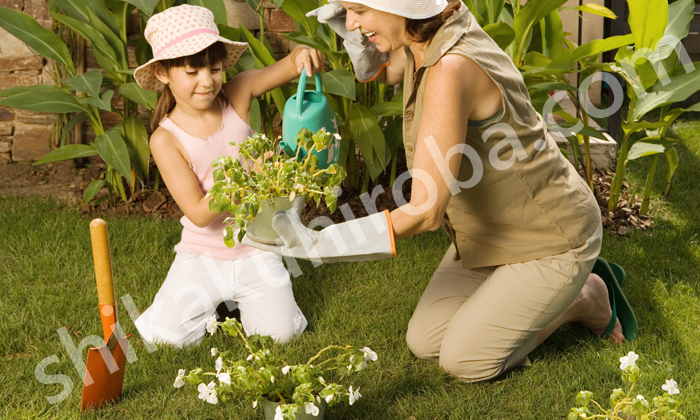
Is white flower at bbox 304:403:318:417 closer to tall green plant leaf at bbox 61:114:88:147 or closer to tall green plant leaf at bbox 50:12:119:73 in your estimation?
tall green plant leaf at bbox 50:12:119:73

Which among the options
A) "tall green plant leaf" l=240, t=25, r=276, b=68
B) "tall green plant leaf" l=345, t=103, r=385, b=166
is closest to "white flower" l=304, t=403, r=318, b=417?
"tall green plant leaf" l=345, t=103, r=385, b=166

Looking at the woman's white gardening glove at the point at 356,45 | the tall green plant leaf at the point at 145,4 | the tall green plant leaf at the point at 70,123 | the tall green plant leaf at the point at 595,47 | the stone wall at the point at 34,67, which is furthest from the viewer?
the stone wall at the point at 34,67

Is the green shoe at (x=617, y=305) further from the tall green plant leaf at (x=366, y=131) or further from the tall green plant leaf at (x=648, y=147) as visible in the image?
the tall green plant leaf at (x=366, y=131)

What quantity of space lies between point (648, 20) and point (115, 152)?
2.32 metres

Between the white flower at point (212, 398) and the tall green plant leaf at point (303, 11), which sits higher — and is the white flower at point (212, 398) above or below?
below

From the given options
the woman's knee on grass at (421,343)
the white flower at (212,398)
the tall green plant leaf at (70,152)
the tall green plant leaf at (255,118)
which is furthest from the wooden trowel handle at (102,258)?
the tall green plant leaf at (70,152)

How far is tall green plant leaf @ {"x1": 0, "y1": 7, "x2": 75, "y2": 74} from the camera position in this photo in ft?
9.30

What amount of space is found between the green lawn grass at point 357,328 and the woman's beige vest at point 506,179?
39 cm

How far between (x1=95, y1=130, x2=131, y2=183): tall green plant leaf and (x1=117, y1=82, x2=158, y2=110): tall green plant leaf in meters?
0.19

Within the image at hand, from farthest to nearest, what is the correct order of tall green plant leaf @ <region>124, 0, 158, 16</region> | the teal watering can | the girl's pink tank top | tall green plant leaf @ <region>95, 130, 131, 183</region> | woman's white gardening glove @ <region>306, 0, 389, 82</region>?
tall green plant leaf @ <region>95, 130, 131, 183</region>
tall green plant leaf @ <region>124, 0, 158, 16</region>
the girl's pink tank top
woman's white gardening glove @ <region>306, 0, 389, 82</region>
the teal watering can

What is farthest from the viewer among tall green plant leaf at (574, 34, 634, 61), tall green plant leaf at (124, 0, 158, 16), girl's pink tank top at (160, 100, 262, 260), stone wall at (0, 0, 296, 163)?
stone wall at (0, 0, 296, 163)

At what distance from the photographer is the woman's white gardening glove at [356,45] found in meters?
1.91

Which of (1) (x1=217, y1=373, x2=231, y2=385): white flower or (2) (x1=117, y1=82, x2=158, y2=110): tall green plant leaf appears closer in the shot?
(1) (x1=217, y1=373, x2=231, y2=385): white flower

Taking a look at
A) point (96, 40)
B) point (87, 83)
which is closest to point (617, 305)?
point (87, 83)
